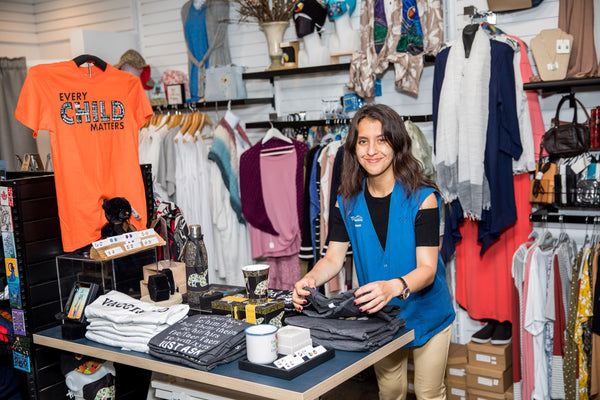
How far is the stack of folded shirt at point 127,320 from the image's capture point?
2273 millimetres

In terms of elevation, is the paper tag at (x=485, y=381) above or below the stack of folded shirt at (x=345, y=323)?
below

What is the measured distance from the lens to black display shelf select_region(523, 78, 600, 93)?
3.45m

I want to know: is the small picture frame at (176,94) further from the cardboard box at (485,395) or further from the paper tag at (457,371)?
the cardboard box at (485,395)

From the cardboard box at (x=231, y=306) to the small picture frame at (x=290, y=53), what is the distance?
2550 mm

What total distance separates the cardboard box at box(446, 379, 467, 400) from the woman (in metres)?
1.47

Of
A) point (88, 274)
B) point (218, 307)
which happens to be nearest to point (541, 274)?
point (218, 307)

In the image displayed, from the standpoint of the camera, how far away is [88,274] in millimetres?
2762

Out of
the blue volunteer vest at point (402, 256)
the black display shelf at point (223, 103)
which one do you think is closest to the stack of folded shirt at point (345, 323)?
the blue volunteer vest at point (402, 256)

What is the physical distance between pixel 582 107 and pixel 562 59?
31cm

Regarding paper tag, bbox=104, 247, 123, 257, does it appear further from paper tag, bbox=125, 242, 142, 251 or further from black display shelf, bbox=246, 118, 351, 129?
black display shelf, bbox=246, 118, 351, 129

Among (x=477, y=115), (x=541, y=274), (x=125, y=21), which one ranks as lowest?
(x=541, y=274)

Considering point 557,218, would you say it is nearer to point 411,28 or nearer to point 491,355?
point 491,355

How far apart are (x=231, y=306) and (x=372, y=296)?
0.61m

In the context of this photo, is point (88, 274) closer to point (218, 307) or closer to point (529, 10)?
point (218, 307)
